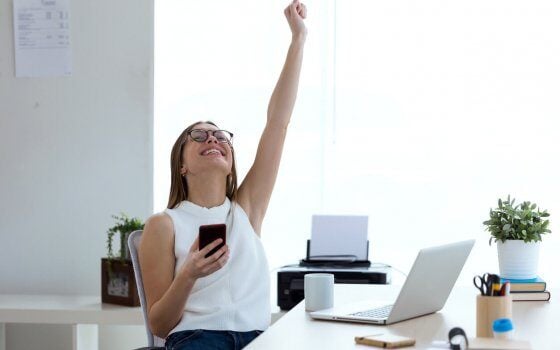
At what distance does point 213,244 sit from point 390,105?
1801mm

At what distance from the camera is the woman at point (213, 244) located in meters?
2.29

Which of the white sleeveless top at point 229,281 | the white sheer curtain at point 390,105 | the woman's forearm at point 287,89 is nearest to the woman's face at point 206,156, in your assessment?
the white sleeveless top at point 229,281

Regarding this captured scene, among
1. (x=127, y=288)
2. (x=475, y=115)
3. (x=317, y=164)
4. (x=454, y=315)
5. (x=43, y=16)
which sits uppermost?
(x=43, y=16)

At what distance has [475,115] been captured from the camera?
12.1 feet

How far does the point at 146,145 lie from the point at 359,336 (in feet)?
7.47

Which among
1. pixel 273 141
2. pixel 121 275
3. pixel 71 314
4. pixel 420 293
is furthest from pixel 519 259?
pixel 71 314

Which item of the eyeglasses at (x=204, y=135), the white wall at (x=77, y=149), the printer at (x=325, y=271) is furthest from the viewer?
the white wall at (x=77, y=149)

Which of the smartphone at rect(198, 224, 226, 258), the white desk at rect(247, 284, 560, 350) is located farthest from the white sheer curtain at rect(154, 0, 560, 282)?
the smartphone at rect(198, 224, 226, 258)

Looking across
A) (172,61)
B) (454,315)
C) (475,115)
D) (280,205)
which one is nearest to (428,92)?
(475,115)

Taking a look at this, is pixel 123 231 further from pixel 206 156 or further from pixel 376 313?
pixel 376 313

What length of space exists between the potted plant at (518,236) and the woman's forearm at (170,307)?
35.0 inches

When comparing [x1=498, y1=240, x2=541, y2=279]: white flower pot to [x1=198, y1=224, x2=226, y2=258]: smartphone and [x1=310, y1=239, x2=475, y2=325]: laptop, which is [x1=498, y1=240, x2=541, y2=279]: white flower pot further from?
[x1=198, y1=224, x2=226, y2=258]: smartphone

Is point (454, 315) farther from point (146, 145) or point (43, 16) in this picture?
point (43, 16)

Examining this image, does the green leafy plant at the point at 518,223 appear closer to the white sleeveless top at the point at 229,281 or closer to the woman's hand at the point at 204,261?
the white sleeveless top at the point at 229,281
